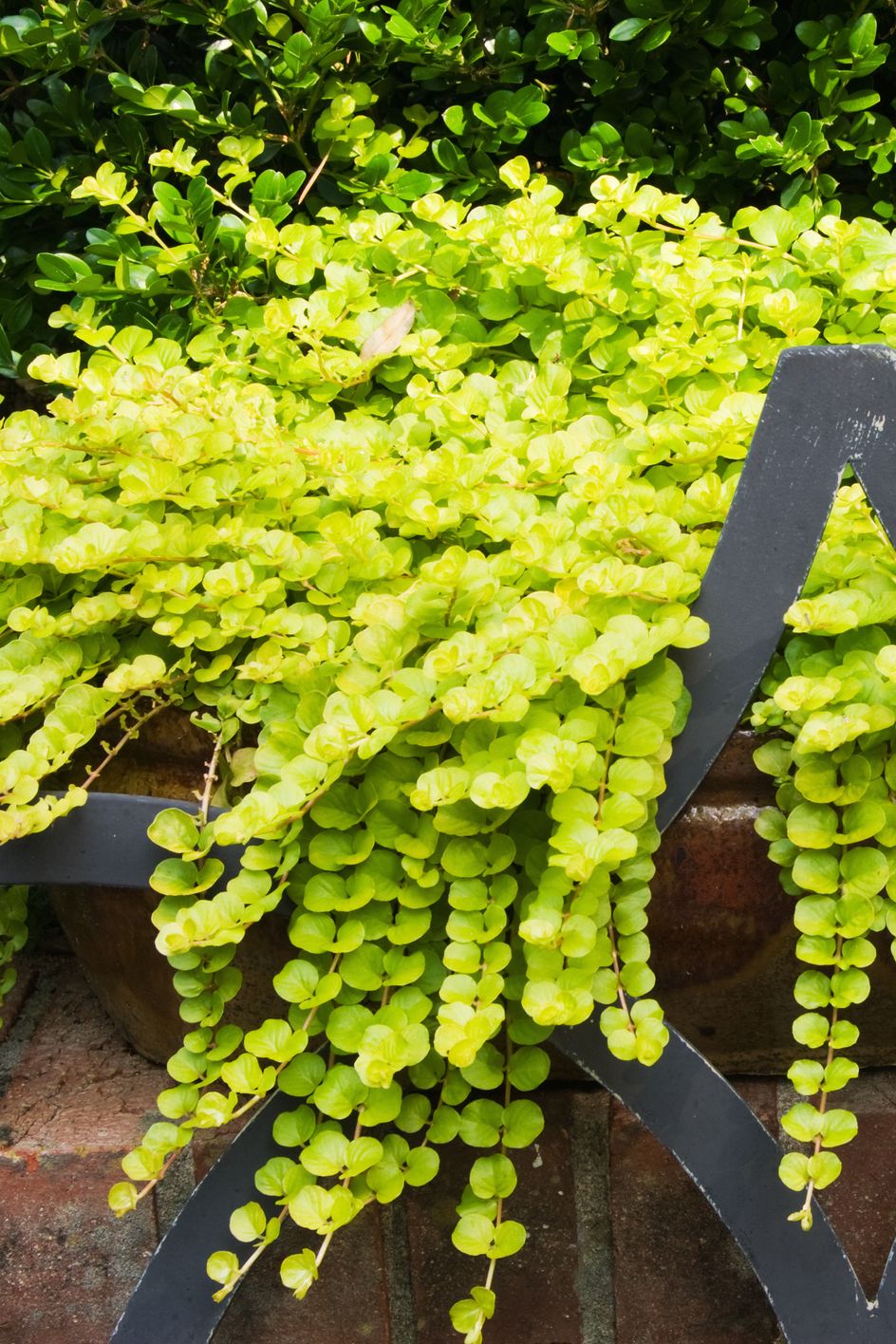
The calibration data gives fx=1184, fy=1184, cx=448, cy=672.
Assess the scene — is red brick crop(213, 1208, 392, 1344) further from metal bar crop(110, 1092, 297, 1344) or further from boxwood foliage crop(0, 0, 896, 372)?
boxwood foliage crop(0, 0, 896, 372)

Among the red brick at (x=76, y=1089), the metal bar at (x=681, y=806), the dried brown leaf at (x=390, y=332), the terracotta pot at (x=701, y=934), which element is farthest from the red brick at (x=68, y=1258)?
the dried brown leaf at (x=390, y=332)

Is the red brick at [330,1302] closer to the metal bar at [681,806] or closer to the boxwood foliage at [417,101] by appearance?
the metal bar at [681,806]

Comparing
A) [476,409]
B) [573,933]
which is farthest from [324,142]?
[573,933]

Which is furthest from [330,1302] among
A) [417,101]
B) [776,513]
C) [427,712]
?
[417,101]

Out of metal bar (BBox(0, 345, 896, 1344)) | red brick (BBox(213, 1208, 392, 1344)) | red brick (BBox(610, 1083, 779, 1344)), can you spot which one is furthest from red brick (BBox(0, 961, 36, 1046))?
red brick (BBox(610, 1083, 779, 1344))

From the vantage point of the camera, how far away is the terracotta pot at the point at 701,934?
83 centimetres

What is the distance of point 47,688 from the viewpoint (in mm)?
841

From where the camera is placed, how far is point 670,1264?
0.95m

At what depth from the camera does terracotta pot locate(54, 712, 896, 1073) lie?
2.74 feet

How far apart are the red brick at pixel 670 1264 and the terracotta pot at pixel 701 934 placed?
105 millimetres

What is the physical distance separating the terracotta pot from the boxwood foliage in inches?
29.9

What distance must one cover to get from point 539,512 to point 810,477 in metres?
0.22

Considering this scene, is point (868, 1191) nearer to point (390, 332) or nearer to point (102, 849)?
point (102, 849)

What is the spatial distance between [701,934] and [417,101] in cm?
122
